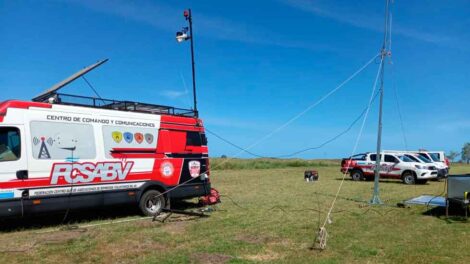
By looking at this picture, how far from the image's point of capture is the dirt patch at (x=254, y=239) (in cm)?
804

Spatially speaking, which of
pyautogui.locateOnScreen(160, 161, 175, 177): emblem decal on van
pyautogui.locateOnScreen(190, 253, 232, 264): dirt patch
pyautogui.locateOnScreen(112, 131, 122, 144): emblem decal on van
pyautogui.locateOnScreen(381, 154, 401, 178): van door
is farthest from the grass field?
pyautogui.locateOnScreen(381, 154, 401, 178): van door

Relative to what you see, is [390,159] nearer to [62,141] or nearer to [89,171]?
[89,171]

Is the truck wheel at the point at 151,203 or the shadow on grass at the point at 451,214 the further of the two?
the truck wheel at the point at 151,203

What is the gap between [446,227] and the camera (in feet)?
31.0

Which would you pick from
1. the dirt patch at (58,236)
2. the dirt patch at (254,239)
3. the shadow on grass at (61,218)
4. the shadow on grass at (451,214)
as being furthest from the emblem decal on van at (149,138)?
the shadow on grass at (451,214)

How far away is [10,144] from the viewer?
29.3 feet

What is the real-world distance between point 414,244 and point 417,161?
17.3m

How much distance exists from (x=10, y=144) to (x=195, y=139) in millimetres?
5092

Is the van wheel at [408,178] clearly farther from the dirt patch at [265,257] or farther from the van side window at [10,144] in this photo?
the van side window at [10,144]

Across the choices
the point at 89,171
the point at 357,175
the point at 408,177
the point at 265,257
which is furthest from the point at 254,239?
the point at 357,175

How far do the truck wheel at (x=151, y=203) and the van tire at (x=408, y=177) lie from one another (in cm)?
1595

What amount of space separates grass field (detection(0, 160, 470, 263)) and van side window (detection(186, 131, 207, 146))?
2197 millimetres

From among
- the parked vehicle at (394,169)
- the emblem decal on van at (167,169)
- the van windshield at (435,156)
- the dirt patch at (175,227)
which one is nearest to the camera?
the dirt patch at (175,227)

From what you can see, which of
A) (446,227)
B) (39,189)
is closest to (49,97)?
(39,189)
